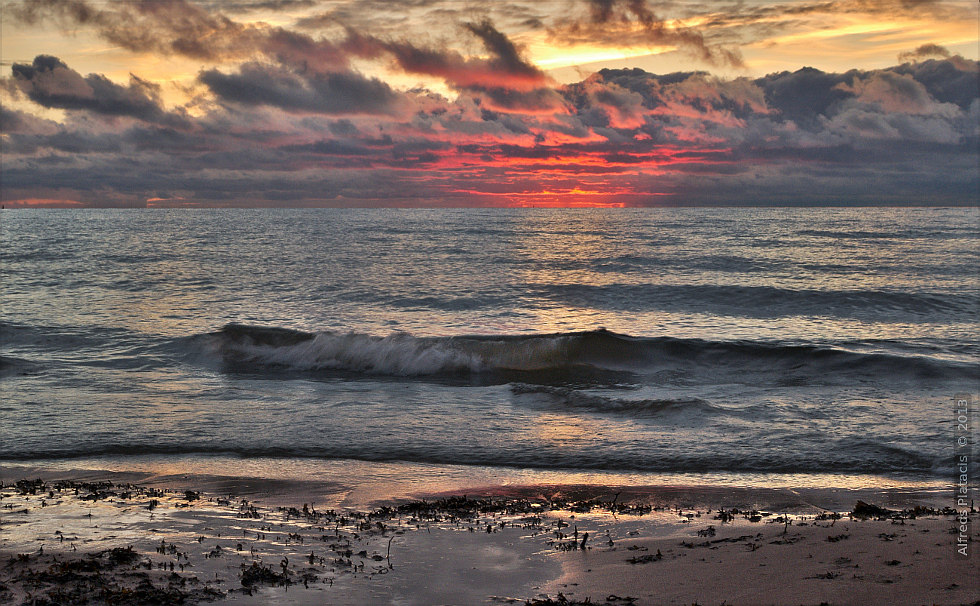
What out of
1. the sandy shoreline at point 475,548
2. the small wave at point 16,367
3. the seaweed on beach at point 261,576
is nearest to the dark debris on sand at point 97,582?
the sandy shoreline at point 475,548

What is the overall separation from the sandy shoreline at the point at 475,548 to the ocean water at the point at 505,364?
2.23 metres

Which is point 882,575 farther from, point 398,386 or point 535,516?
point 398,386

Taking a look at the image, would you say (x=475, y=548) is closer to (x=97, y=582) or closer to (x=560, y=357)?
(x=97, y=582)

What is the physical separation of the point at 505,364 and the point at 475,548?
44.0 feet

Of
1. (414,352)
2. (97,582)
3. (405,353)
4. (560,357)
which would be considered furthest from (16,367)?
(97,582)

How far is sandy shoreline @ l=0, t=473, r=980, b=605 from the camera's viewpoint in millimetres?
5504

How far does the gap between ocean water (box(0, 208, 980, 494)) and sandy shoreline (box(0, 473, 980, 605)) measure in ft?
7.33

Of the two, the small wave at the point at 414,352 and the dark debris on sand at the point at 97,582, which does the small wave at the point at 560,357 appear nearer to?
the small wave at the point at 414,352

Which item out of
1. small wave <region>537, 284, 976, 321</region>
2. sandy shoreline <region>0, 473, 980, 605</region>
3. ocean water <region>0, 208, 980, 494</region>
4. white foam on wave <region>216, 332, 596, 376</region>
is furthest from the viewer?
small wave <region>537, 284, 976, 321</region>

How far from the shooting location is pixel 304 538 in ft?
23.1

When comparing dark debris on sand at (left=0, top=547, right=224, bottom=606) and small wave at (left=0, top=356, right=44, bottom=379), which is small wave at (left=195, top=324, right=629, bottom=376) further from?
dark debris on sand at (left=0, top=547, right=224, bottom=606)

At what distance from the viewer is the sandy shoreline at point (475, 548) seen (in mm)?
5504

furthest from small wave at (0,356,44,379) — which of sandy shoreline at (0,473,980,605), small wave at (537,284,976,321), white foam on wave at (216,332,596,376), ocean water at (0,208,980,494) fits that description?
small wave at (537,284,976,321)

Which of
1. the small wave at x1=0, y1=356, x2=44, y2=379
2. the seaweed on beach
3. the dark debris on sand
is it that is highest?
the dark debris on sand
